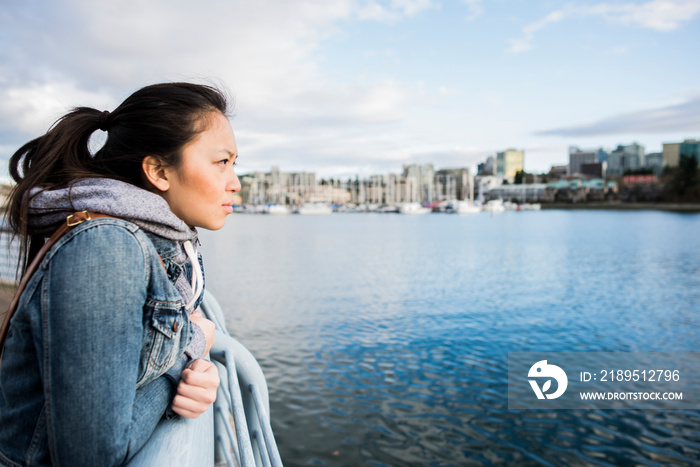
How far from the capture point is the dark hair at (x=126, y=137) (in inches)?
52.9

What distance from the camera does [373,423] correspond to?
23.2ft

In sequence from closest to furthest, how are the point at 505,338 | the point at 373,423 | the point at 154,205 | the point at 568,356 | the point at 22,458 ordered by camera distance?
the point at 22,458, the point at 154,205, the point at 373,423, the point at 568,356, the point at 505,338

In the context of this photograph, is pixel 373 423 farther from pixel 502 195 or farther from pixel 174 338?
pixel 502 195

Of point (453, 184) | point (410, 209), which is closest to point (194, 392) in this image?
point (410, 209)

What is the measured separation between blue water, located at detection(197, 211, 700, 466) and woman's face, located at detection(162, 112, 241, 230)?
5.53 metres

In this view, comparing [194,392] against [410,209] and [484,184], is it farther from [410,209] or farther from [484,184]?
[484,184]

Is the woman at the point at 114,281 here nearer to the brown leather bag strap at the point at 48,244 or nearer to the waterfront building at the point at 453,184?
the brown leather bag strap at the point at 48,244

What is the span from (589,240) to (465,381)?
36.1 metres

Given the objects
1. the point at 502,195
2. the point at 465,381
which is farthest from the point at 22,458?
the point at 502,195

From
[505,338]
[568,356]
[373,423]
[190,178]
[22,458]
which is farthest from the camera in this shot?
[505,338]

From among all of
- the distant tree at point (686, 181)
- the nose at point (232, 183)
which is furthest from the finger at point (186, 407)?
the distant tree at point (686, 181)

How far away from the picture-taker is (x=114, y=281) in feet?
3.29

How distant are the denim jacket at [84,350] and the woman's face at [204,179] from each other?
360mm

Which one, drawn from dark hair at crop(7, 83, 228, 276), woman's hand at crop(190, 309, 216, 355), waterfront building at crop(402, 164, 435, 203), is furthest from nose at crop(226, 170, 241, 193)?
waterfront building at crop(402, 164, 435, 203)
